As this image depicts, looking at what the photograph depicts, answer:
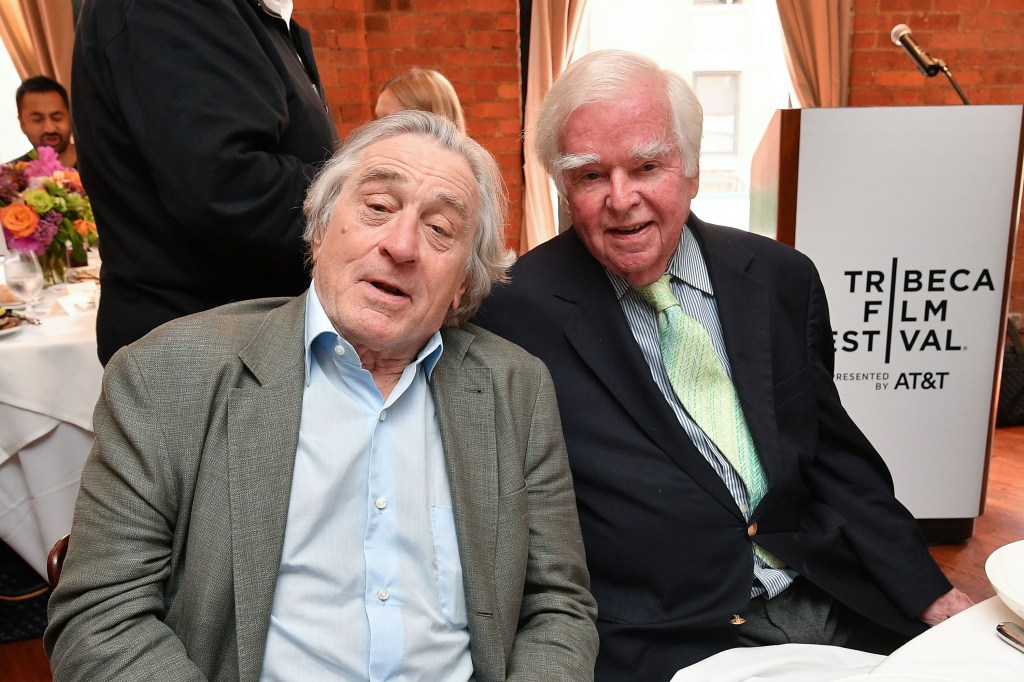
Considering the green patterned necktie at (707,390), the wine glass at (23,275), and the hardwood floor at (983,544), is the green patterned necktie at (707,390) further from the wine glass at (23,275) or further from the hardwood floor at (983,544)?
the wine glass at (23,275)

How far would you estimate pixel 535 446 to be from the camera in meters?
1.27

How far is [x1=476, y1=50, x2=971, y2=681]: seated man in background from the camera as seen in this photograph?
1.39 m

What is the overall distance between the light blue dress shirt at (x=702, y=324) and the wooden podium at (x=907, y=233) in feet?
4.08

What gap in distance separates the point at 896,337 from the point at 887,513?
1.33 m

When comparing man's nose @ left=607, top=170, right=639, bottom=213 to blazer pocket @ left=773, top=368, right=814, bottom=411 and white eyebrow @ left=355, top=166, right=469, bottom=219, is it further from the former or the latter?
blazer pocket @ left=773, top=368, right=814, bottom=411

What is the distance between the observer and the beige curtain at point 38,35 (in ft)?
17.2

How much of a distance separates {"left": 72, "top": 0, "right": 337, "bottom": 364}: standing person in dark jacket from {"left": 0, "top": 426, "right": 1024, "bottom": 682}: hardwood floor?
4.33 ft

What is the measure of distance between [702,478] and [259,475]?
760 millimetres

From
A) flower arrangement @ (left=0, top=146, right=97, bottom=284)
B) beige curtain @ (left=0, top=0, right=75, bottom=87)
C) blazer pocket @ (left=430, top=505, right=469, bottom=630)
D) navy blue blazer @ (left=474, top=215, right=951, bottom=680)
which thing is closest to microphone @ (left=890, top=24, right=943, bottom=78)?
navy blue blazer @ (left=474, top=215, right=951, bottom=680)

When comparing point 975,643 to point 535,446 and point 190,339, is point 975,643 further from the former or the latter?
point 190,339

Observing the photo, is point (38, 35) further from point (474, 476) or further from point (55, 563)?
point (474, 476)

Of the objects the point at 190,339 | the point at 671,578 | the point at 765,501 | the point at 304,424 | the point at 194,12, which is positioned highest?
the point at 194,12

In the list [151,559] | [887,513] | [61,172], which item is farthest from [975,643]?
[61,172]

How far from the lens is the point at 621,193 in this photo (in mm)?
1453
